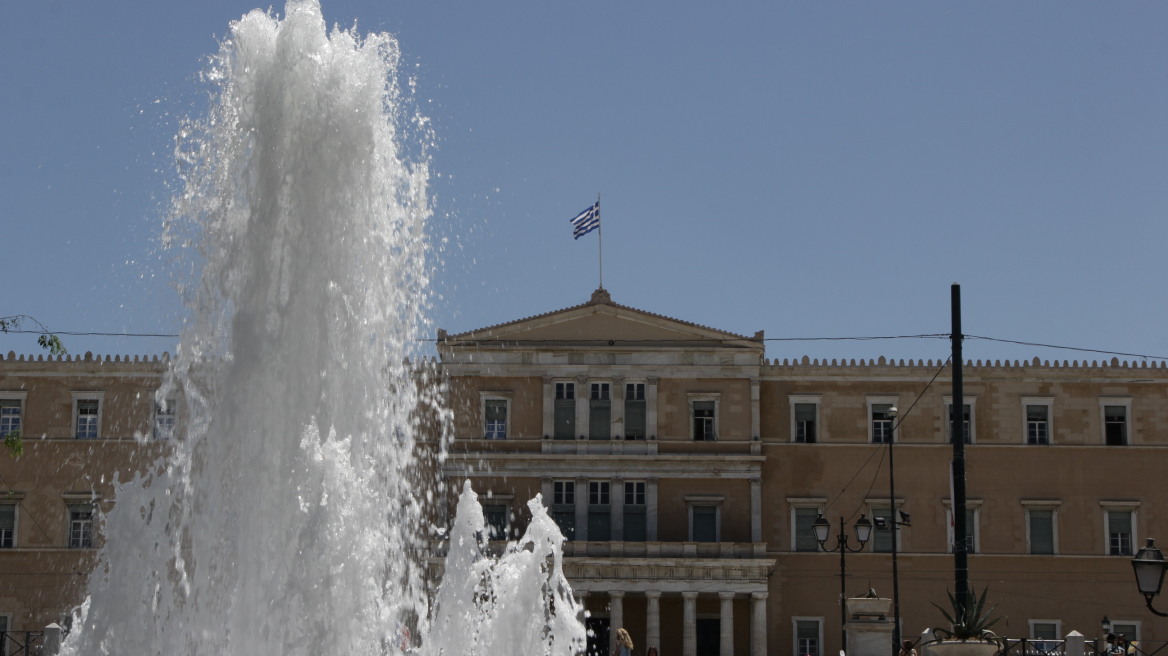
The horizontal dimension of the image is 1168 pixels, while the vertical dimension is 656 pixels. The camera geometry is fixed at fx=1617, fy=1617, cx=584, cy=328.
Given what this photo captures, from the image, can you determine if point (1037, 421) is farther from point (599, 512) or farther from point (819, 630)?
point (599, 512)

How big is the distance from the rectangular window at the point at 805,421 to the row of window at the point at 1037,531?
2.13 meters

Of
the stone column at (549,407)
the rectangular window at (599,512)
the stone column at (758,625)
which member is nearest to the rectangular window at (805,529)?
the stone column at (758,625)

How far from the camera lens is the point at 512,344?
48031mm

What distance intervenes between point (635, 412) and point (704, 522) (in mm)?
3815

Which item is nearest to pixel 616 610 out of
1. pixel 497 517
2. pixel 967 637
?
pixel 497 517

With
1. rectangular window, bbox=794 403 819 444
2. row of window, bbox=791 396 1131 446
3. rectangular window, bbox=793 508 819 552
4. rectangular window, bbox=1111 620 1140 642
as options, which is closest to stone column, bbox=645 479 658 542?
rectangular window, bbox=793 508 819 552

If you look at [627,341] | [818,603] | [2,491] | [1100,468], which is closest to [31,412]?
[2,491]

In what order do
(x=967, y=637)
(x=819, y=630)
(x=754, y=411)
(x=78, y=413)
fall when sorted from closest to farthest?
1. (x=967, y=637)
2. (x=819, y=630)
3. (x=754, y=411)
4. (x=78, y=413)

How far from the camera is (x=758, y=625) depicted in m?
45.7

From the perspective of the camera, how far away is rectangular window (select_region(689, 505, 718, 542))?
47.3m

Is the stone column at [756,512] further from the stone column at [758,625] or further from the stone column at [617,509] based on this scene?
the stone column at [617,509]

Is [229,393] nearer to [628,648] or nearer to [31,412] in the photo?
[628,648]

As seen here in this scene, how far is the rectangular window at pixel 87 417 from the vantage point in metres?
48.0

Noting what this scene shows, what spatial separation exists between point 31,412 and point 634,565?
18.5 meters
